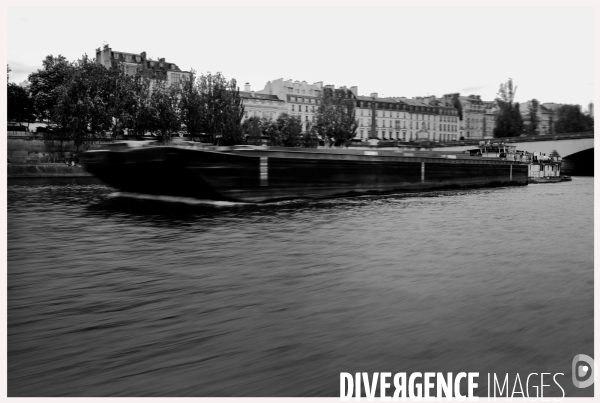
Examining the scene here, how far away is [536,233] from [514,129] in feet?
291

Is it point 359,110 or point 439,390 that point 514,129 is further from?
point 439,390

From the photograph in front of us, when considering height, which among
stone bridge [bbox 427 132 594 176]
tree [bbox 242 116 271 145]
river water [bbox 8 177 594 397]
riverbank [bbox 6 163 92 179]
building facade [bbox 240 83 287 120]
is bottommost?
river water [bbox 8 177 594 397]

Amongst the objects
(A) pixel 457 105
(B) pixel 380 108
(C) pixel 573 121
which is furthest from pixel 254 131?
(A) pixel 457 105

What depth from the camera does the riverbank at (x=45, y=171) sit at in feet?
140

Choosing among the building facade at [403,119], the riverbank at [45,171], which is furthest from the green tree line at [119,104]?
the building facade at [403,119]

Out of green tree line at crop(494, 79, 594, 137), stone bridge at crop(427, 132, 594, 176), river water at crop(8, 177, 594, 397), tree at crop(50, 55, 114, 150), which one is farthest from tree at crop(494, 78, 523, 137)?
river water at crop(8, 177, 594, 397)

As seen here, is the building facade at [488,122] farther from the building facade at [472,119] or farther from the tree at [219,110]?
the tree at [219,110]

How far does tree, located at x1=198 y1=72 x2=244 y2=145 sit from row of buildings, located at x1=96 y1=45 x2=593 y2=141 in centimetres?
2265

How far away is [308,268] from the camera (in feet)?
31.2

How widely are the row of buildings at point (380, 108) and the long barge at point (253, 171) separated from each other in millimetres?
57299

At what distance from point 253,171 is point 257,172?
214 millimetres

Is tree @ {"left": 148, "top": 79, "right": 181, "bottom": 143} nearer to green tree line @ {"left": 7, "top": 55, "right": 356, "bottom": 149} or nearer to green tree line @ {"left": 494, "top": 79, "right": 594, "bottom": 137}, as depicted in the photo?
green tree line @ {"left": 7, "top": 55, "right": 356, "bottom": 149}

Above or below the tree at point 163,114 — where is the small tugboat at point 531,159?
below

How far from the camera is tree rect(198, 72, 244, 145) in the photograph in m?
59.8
